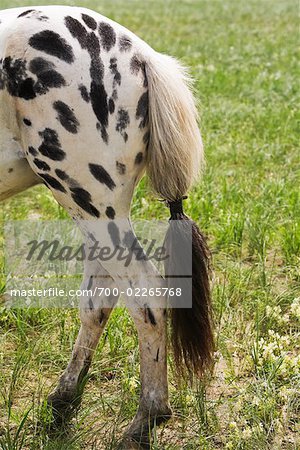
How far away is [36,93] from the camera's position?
2.63 meters

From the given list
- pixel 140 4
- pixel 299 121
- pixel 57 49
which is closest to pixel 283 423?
pixel 57 49

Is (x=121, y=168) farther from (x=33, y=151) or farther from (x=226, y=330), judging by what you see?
(x=226, y=330)

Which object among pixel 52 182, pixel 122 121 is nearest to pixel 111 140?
pixel 122 121

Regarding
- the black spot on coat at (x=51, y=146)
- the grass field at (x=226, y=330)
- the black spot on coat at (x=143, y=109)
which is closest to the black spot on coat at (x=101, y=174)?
the black spot on coat at (x=51, y=146)

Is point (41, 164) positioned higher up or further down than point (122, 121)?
further down

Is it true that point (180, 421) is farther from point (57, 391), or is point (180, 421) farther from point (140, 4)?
point (140, 4)

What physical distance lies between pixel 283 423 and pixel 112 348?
90 cm

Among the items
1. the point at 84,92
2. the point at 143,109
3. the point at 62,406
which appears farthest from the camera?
the point at 62,406

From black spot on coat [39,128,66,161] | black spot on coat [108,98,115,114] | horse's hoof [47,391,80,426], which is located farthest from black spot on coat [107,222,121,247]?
horse's hoof [47,391,80,426]

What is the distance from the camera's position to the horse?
2.63 metres

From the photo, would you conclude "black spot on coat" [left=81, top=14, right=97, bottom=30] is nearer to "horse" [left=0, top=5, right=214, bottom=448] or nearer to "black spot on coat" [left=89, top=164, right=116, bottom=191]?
"horse" [left=0, top=5, right=214, bottom=448]

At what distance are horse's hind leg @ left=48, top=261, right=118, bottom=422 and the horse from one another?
0.45ft

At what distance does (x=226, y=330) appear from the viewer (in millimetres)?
3520

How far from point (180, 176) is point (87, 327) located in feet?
2.62
